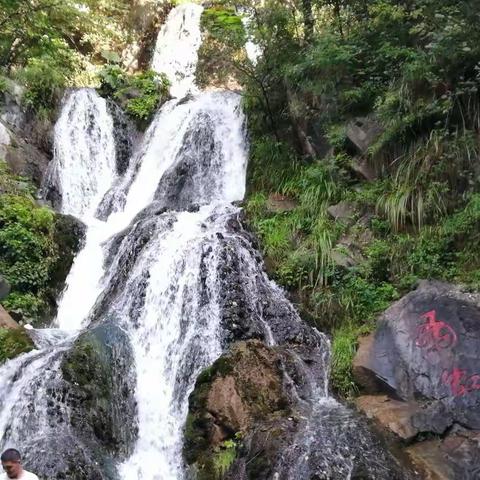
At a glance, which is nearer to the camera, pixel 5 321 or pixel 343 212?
pixel 5 321

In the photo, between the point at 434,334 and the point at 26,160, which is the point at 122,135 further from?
the point at 434,334

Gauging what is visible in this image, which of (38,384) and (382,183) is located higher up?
(382,183)

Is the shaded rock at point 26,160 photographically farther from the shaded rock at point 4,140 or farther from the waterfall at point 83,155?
the waterfall at point 83,155

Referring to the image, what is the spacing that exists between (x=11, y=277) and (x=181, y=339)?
3.74 meters

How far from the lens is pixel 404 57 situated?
8523 mm

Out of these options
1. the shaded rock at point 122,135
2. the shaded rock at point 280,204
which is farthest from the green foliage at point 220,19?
the shaded rock at point 280,204

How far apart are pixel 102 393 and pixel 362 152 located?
549 cm

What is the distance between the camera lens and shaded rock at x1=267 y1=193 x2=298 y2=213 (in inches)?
378

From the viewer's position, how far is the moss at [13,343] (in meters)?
7.30

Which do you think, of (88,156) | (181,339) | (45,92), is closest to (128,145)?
(88,156)

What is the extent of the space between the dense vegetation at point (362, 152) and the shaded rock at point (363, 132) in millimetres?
37

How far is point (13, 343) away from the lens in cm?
743

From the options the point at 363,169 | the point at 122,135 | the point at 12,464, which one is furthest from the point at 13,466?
the point at 122,135

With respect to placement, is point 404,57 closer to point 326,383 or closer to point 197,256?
point 197,256
